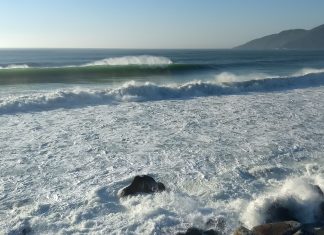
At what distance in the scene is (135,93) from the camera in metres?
15.4

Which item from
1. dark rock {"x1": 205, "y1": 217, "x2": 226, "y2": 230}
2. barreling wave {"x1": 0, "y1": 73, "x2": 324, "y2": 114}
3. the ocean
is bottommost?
barreling wave {"x1": 0, "y1": 73, "x2": 324, "y2": 114}

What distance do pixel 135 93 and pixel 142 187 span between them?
982 centimetres

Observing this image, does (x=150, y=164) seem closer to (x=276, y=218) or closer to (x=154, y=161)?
(x=154, y=161)

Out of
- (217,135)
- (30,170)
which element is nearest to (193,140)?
(217,135)

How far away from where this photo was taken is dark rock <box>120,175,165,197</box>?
571cm

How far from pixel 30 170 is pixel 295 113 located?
7139 mm

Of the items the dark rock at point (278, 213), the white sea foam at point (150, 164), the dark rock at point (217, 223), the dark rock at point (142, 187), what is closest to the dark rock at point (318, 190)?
the white sea foam at point (150, 164)

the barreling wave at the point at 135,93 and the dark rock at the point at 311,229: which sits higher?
the dark rock at the point at 311,229

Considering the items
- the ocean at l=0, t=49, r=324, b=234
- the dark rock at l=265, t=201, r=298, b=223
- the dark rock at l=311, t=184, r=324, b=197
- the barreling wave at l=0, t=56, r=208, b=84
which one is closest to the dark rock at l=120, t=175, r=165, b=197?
the ocean at l=0, t=49, r=324, b=234

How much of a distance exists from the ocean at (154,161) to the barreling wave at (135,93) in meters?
0.07

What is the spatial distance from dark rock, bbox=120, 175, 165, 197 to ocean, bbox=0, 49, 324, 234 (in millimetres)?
122

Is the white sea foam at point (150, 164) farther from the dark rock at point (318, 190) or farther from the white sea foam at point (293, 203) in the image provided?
the dark rock at point (318, 190)

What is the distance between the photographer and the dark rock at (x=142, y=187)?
5707 millimetres

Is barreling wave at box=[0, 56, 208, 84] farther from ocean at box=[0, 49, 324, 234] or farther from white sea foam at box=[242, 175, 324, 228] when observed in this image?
white sea foam at box=[242, 175, 324, 228]
